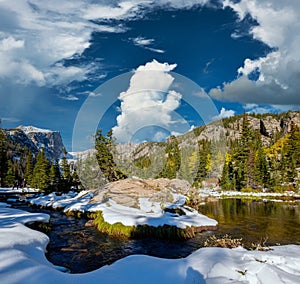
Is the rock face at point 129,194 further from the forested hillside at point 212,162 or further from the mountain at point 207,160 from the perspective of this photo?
the mountain at point 207,160

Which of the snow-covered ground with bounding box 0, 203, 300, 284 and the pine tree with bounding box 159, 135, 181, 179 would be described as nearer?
the snow-covered ground with bounding box 0, 203, 300, 284

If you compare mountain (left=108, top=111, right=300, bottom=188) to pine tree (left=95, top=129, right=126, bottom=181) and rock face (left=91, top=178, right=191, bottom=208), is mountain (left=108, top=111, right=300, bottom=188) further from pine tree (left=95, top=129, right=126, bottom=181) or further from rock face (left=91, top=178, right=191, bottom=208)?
rock face (left=91, top=178, right=191, bottom=208)

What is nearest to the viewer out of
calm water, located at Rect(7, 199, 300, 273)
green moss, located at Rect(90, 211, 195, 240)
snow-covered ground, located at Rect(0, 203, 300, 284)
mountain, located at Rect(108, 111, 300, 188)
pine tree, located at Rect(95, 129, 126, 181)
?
snow-covered ground, located at Rect(0, 203, 300, 284)

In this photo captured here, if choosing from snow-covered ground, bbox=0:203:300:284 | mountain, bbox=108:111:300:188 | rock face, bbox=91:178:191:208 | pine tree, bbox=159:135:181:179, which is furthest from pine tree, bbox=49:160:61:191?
snow-covered ground, bbox=0:203:300:284

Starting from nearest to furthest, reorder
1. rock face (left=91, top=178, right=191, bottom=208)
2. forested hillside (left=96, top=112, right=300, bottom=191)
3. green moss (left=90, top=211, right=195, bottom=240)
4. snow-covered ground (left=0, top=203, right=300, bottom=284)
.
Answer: snow-covered ground (left=0, top=203, right=300, bottom=284)
green moss (left=90, top=211, right=195, bottom=240)
rock face (left=91, top=178, right=191, bottom=208)
forested hillside (left=96, top=112, right=300, bottom=191)

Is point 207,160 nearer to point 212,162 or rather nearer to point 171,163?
point 212,162

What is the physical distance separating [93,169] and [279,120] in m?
177

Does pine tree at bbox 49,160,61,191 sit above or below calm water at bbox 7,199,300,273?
above

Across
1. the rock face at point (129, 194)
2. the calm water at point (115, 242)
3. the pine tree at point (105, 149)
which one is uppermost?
the pine tree at point (105, 149)

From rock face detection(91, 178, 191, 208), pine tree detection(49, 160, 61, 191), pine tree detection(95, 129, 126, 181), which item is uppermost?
pine tree detection(95, 129, 126, 181)

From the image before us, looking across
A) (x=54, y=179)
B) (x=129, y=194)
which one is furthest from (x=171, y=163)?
(x=129, y=194)

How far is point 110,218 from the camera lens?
1458 cm

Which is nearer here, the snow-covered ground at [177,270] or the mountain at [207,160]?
the snow-covered ground at [177,270]

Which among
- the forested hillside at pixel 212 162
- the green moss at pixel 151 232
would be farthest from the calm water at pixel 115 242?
the forested hillside at pixel 212 162
